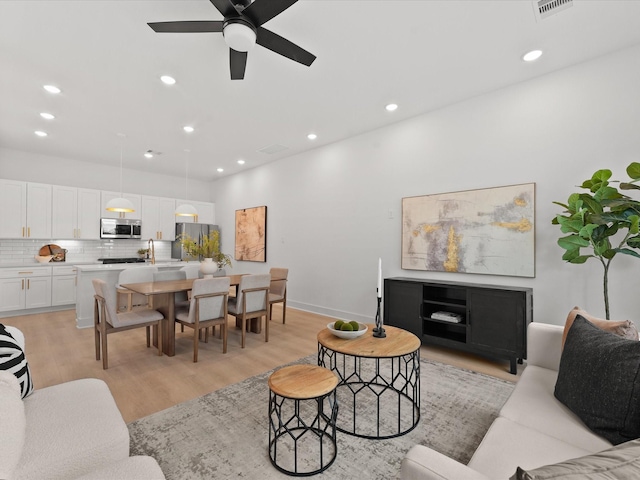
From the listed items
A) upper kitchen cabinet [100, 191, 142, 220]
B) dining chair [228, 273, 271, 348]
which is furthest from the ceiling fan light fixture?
upper kitchen cabinet [100, 191, 142, 220]

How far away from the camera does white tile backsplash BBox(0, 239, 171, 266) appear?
5801 mm

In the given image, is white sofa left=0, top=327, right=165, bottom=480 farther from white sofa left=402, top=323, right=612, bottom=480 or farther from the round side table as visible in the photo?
white sofa left=402, top=323, right=612, bottom=480

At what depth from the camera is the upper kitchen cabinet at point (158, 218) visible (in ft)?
23.3

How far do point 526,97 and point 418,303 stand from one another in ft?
8.55

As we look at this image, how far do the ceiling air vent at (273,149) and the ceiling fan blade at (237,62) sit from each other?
A: 2980 mm

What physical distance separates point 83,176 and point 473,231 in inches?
298

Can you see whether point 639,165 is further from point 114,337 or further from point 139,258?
point 139,258

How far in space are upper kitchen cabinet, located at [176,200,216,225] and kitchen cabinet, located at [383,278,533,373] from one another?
5.73m

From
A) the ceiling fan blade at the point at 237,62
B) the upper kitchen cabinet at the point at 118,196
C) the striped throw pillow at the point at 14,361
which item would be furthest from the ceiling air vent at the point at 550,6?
the upper kitchen cabinet at the point at 118,196

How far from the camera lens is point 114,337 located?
4.25m

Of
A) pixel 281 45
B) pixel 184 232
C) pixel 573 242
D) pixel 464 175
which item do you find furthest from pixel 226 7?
pixel 184 232

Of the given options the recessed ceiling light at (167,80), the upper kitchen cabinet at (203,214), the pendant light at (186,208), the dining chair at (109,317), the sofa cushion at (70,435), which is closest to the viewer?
the sofa cushion at (70,435)

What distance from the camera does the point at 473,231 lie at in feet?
12.3

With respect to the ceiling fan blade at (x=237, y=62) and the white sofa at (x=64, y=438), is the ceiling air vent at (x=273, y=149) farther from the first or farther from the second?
the white sofa at (x=64, y=438)
